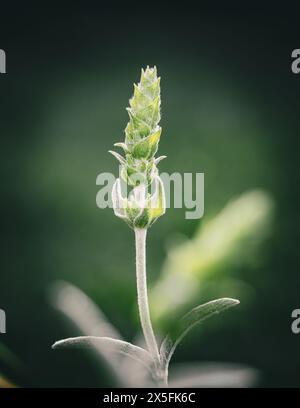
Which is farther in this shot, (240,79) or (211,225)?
(240,79)

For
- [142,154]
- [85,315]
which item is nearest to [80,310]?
[85,315]

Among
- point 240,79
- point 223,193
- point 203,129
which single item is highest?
point 240,79

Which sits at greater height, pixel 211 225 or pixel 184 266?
pixel 211 225

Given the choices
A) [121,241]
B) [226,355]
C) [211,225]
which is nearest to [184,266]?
[211,225]

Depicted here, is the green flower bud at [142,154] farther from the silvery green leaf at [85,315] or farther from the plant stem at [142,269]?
the silvery green leaf at [85,315]

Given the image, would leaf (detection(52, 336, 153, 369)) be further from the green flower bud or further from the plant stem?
the green flower bud
